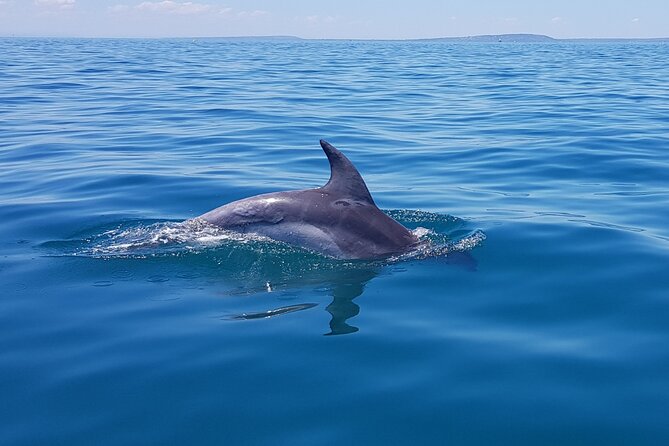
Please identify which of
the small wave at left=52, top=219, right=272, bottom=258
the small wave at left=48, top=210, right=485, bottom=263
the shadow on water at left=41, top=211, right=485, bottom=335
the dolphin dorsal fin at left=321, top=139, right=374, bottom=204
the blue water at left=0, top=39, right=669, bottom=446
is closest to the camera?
the blue water at left=0, top=39, right=669, bottom=446

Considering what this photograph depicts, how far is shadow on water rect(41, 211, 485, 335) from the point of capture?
10.1 metres

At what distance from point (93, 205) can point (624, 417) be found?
11565 millimetres

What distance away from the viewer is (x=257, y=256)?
11.3 metres

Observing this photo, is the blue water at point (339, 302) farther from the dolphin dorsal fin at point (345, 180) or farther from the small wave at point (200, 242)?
the dolphin dorsal fin at point (345, 180)

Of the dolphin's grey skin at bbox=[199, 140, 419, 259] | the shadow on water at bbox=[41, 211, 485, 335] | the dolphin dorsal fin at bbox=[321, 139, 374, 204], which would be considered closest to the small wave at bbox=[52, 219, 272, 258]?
the shadow on water at bbox=[41, 211, 485, 335]

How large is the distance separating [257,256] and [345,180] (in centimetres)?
172

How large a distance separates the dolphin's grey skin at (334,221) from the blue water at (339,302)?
265mm

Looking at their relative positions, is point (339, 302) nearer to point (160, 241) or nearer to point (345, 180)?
point (345, 180)

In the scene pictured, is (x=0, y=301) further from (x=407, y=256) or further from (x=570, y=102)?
(x=570, y=102)

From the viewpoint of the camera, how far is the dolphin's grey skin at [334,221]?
37.1 ft

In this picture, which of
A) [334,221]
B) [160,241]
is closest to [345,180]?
[334,221]

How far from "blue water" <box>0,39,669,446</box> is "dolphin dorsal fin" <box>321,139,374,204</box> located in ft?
3.55

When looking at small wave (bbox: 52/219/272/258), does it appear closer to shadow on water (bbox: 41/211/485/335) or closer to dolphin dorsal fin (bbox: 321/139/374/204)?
shadow on water (bbox: 41/211/485/335)

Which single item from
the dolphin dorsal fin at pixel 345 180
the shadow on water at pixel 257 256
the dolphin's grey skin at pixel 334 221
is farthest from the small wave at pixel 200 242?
the dolphin dorsal fin at pixel 345 180
